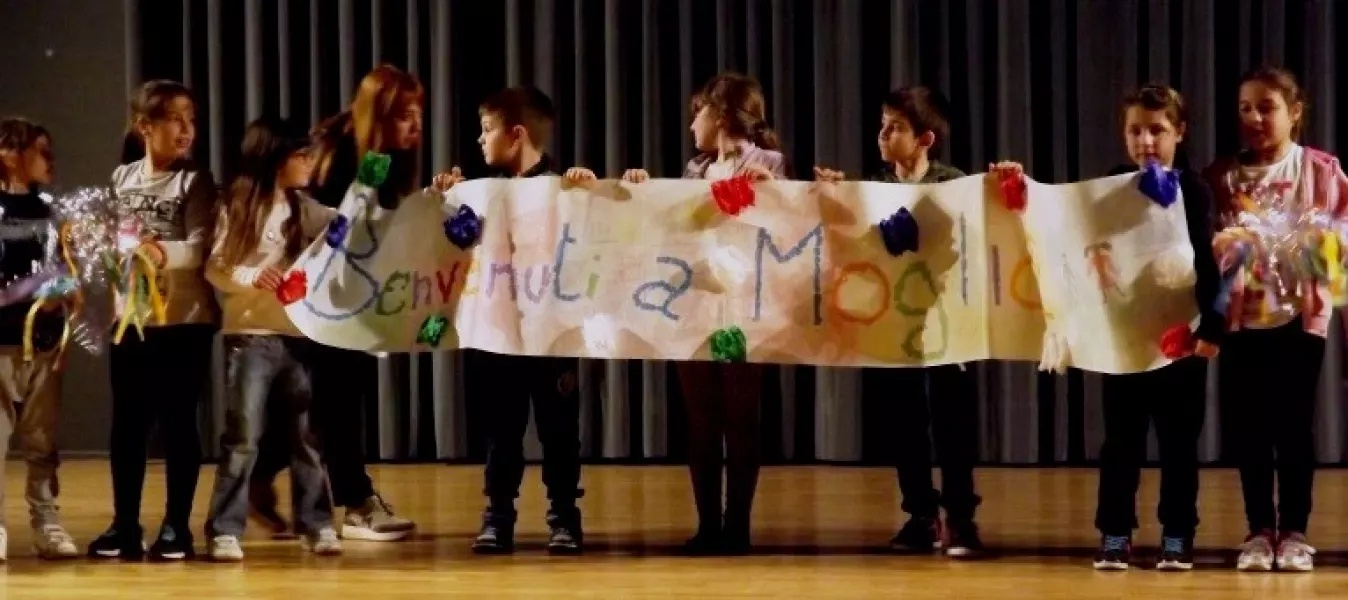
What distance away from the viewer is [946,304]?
13.6 ft

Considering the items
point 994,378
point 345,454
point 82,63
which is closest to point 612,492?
point 345,454

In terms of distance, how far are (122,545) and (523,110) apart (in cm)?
138

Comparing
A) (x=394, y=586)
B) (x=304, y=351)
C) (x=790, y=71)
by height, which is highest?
(x=790, y=71)

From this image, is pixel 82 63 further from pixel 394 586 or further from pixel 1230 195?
pixel 1230 195

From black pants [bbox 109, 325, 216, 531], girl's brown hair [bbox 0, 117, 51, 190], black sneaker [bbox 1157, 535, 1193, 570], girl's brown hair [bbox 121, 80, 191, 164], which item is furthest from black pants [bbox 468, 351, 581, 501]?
black sneaker [bbox 1157, 535, 1193, 570]

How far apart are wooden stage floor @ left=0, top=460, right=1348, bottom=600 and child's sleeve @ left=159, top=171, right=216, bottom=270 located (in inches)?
27.2

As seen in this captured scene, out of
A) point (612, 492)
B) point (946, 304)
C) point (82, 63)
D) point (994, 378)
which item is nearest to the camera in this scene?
point (946, 304)

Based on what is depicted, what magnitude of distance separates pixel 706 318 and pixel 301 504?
105 cm

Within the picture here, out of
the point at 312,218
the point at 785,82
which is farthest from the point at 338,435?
the point at 785,82

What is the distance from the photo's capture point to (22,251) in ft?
13.7

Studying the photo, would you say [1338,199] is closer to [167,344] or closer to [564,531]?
[564,531]

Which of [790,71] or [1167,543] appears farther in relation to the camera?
[790,71]

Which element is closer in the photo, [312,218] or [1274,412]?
[1274,412]

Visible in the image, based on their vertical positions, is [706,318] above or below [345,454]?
above
